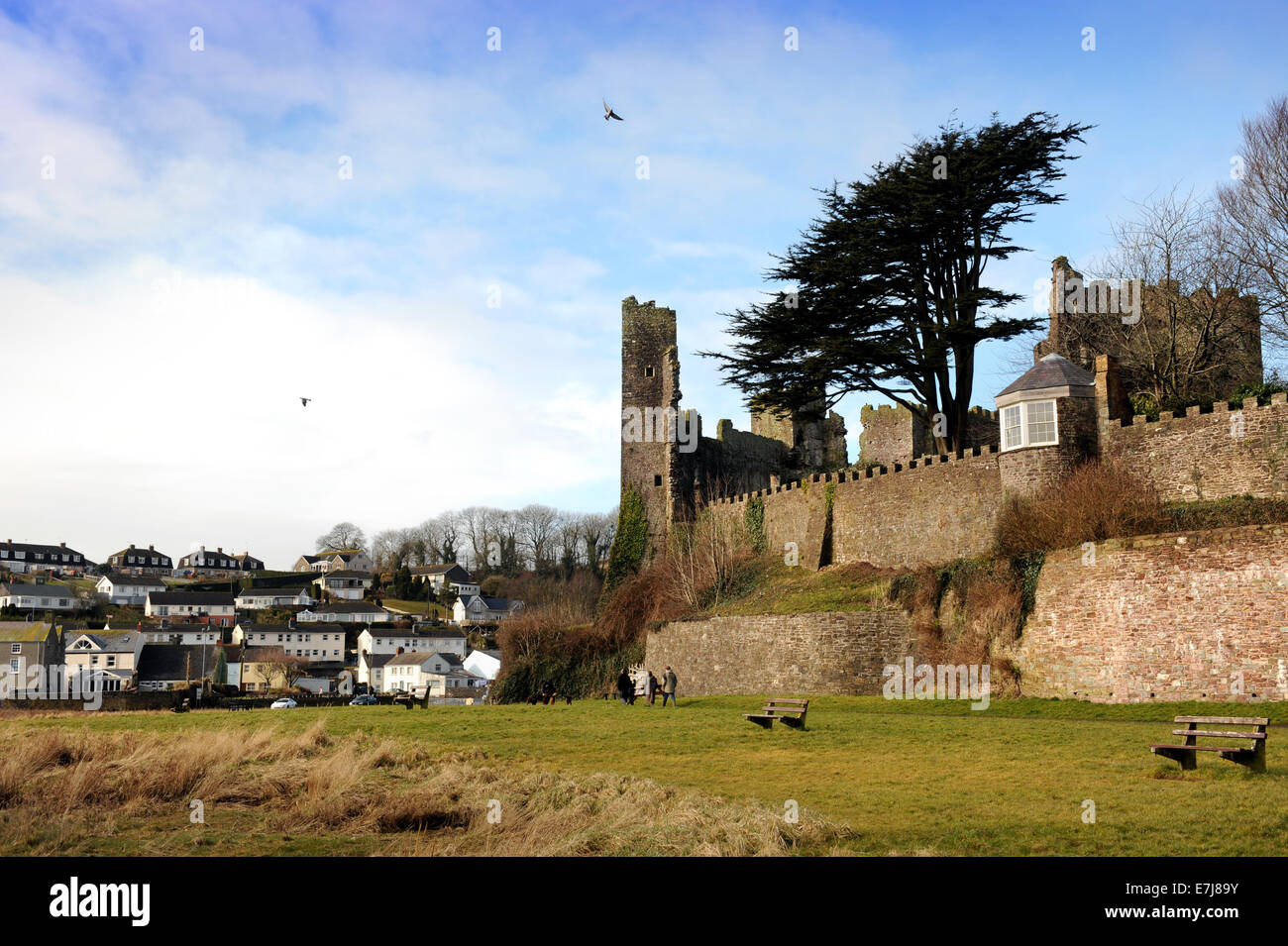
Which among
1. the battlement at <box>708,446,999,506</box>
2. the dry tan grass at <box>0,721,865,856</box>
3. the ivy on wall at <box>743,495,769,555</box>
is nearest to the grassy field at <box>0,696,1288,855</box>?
the dry tan grass at <box>0,721,865,856</box>

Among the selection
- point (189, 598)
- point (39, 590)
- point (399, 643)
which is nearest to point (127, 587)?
point (39, 590)

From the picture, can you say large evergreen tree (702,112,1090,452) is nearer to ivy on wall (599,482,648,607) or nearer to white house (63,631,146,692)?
ivy on wall (599,482,648,607)

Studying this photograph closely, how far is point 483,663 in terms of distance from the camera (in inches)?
3563

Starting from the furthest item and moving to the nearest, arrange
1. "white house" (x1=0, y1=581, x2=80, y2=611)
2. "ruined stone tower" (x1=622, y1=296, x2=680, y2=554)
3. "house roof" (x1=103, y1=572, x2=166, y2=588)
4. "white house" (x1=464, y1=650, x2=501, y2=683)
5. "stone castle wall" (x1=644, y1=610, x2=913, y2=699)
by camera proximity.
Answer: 1. "house roof" (x1=103, y1=572, x2=166, y2=588)
2. "white house" (x1=0, y1=581, x2=80, y2=611)
3. "white house" (x1=464, y1=650, x2=501, y2=683)
4. "ruined stone tower" (x1=622, y1=296, x2=680, y2=554)
5. "stone castle wall" (x1=644, y1=610, x2=913, y2=699)

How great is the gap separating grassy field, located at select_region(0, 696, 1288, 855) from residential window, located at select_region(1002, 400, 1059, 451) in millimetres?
Answer: 10373

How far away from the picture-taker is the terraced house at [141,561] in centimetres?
16800

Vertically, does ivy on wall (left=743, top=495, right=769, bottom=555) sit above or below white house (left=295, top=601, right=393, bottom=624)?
above

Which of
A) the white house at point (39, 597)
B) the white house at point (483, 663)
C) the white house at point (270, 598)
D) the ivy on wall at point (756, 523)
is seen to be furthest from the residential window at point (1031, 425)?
the white house at point (39, 597)

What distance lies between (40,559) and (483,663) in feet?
362

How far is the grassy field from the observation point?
33.0ft
